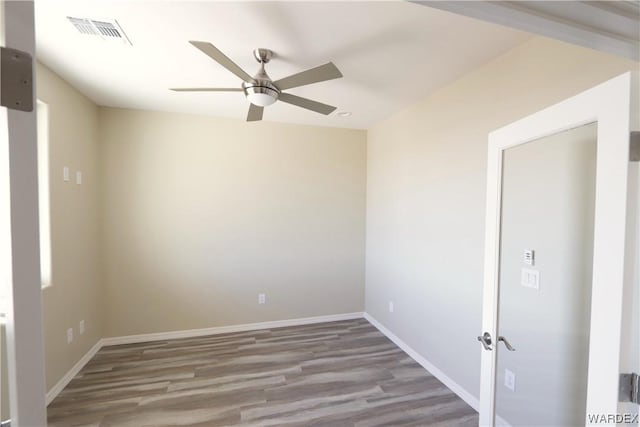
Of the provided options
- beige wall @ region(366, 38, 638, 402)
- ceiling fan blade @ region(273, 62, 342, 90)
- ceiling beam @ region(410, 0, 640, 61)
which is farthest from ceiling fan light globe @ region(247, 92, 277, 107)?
beige wall @ region(366, 38, 638, 402)

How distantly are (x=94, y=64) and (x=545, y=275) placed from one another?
136 inches

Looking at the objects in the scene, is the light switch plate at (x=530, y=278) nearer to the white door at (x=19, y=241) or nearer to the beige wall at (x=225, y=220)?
the white door at (x=19, y=241)

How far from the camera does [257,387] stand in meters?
2.38

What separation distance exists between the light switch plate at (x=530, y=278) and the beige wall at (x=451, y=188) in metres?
0.39

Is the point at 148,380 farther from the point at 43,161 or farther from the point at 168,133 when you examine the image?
the point at 168,133

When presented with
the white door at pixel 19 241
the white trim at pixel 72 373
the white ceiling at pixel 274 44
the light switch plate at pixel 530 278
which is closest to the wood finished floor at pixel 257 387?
the white trim at pixel 72 373

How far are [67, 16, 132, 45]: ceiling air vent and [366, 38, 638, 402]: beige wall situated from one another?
8.08ft

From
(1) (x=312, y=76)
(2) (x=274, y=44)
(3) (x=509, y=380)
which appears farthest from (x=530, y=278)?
(2) (x=274, y=44)

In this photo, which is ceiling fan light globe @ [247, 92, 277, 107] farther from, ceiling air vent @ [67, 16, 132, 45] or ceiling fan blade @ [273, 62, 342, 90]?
ceiling air vent @ [67, 16, 132, 45]

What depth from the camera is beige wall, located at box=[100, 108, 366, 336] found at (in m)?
3.11

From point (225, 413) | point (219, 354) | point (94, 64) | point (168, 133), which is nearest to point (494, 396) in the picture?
point (225, 413)

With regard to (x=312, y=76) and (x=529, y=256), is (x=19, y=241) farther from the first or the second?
(x=529, y=256)

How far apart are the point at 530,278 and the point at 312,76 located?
182cm

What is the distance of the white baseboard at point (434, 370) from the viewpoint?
2186 millimetres
